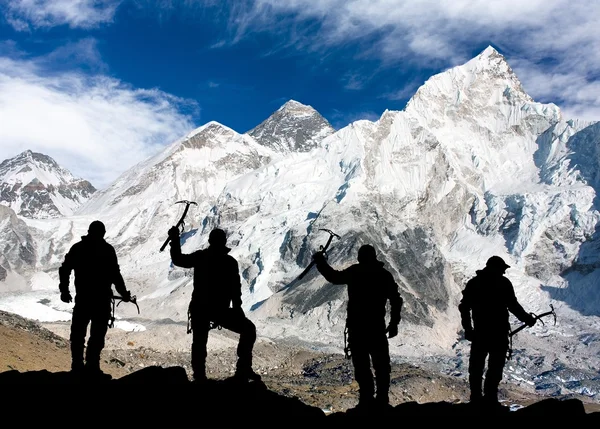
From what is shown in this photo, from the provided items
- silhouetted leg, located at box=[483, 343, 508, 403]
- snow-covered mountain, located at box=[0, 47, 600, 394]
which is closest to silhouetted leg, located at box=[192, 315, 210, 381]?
silhouetted leg, located at box=[483, 343, 508, 403]

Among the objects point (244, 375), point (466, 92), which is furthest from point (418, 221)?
point (244, 375)

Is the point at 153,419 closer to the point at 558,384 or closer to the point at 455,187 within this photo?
the point at 558,384

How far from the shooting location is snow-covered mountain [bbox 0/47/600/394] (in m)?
101

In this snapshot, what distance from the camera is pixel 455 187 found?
157m

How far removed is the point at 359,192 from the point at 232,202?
3427 centimetres

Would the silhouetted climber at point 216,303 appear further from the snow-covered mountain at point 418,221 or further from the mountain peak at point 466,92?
the mountain peak at point 466,92

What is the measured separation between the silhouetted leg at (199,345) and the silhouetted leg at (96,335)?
1.65 metres

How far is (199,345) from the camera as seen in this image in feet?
31.8

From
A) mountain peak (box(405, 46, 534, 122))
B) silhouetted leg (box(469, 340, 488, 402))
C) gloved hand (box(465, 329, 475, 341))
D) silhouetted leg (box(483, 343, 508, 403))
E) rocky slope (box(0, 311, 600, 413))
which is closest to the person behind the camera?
silhouetted leg (box(483, 343, 508, 403))

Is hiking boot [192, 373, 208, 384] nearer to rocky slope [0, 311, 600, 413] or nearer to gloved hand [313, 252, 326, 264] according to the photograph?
gloved hand [313, 252, 326, 264]

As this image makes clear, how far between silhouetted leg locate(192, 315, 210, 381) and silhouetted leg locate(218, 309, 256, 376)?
0.31 m

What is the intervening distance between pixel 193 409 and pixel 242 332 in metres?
1.58

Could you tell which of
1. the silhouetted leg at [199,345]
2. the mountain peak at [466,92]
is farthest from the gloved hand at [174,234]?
the mountain peak at [466,92]

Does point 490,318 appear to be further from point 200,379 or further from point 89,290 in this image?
point 89,290
